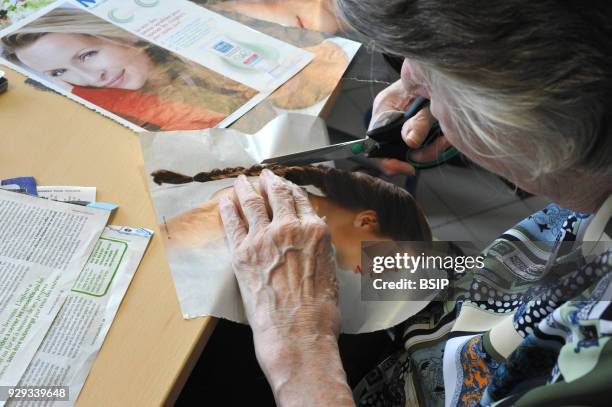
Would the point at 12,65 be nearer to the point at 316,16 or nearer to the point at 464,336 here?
the point at 316,16

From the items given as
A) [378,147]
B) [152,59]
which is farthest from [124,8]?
[378,147]

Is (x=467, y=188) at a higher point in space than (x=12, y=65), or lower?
lower

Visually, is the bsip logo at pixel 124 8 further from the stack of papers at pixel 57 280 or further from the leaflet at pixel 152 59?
the stack of papers at pixel 57 280

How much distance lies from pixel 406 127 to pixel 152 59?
0.42 metres

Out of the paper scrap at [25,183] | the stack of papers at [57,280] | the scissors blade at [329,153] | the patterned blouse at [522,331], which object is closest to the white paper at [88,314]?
the stack of papers at [57,280]

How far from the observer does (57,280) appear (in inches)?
26.0

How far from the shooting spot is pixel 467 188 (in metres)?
1.75

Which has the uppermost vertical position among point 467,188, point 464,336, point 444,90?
point 444,90

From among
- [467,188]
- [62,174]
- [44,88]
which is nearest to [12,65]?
[44,88]

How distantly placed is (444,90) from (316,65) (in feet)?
1.56

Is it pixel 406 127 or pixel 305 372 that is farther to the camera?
pixel 406 127

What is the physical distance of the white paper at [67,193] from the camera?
745 millimetres

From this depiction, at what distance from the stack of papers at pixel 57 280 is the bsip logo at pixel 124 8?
0.37 meters

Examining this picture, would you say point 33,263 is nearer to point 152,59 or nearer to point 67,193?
point 67,193
